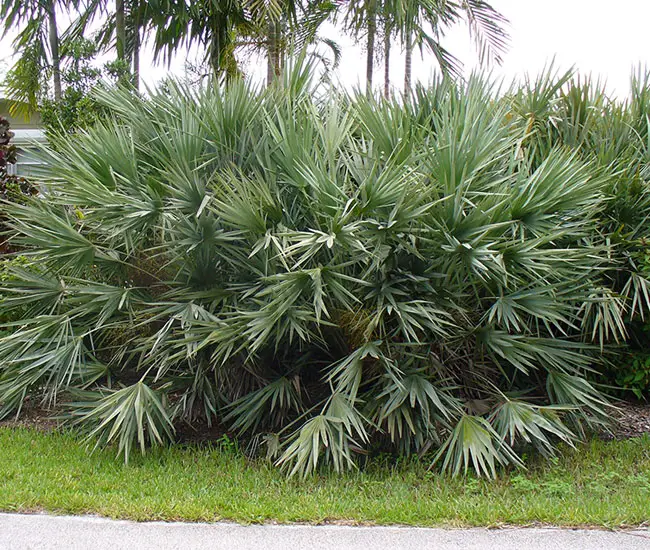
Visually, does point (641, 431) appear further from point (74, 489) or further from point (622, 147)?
point (74, 489)

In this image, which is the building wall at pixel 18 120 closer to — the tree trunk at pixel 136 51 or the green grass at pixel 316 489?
the tree trunk at pixel 136 51

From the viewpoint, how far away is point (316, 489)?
4.66 meters

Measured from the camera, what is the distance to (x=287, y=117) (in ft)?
18.7

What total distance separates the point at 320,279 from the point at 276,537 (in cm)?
180

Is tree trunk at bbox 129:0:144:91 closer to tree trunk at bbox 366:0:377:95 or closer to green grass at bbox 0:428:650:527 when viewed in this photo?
tree trunk at bbox 366:0:377:95

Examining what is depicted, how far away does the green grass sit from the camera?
4109mm

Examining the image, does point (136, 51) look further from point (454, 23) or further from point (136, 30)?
point (454, 23)

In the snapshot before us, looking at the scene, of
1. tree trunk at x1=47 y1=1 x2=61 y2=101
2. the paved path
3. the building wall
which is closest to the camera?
the paved path

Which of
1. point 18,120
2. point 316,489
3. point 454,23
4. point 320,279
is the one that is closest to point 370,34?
point 454,23

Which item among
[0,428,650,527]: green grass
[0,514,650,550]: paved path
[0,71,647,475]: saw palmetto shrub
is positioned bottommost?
[0,428,650,527]: green grass

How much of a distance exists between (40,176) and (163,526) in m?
3.83

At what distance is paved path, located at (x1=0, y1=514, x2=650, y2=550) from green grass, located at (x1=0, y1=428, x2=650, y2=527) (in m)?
0.12

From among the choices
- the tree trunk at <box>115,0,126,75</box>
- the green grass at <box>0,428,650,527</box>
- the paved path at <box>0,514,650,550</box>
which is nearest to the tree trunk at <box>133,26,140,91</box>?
the tree trunk at <box>115,0,126,75</box>

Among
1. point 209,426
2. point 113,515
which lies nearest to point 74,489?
point 113,515
